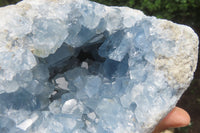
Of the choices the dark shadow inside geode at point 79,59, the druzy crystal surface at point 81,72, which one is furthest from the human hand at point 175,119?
the dark shadow inside geode at point 79,59

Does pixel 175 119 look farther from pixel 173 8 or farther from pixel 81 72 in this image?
pixel 173 8

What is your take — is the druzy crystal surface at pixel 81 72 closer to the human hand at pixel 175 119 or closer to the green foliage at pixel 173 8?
the human hand at pixel 175 119

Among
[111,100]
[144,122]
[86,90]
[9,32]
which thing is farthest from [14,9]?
[144,122]

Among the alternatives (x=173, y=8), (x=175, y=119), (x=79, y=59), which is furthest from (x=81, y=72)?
(x=173, y=8)

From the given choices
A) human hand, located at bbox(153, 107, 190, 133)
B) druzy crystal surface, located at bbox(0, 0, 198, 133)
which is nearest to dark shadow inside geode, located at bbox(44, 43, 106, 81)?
druzy crystal surface, located at bbox(0, 0, 198, 133)

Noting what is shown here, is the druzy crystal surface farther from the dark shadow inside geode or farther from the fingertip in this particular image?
the fingertip

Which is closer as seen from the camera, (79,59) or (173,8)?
(79,59)

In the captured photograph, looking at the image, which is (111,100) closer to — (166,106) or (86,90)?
(86,90)

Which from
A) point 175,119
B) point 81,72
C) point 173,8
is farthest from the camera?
point 173,8
